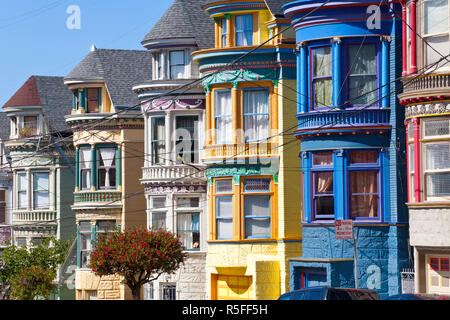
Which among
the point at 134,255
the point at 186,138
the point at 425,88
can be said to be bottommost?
the point at 134,255

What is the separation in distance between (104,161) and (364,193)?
18.8 m

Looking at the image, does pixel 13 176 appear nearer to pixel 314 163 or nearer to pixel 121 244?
pixel 121 244

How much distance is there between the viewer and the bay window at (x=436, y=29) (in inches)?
1224

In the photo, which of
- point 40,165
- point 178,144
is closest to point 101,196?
point 178,144

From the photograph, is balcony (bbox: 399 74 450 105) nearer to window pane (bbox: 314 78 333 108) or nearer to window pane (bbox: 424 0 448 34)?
window pane (bbox: 424 0 448 34)

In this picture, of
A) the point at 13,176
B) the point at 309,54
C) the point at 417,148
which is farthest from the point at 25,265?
the point at 417,148

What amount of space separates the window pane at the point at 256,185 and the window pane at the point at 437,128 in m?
8.87

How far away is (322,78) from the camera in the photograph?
115 ft

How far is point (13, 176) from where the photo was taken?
58906 mm

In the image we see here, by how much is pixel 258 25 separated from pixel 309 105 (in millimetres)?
5714

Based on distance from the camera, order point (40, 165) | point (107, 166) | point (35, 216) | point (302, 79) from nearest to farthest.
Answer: point (302, 79) < point (107, 166) < point (35, 216) < point (40, 165)

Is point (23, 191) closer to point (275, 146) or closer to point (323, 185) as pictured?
point (275, 146)

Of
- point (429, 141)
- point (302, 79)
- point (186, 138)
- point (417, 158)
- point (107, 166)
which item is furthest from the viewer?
point (107, 166)

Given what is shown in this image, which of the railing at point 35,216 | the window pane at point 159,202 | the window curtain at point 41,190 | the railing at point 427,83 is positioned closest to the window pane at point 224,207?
the window pane at point 159,202
